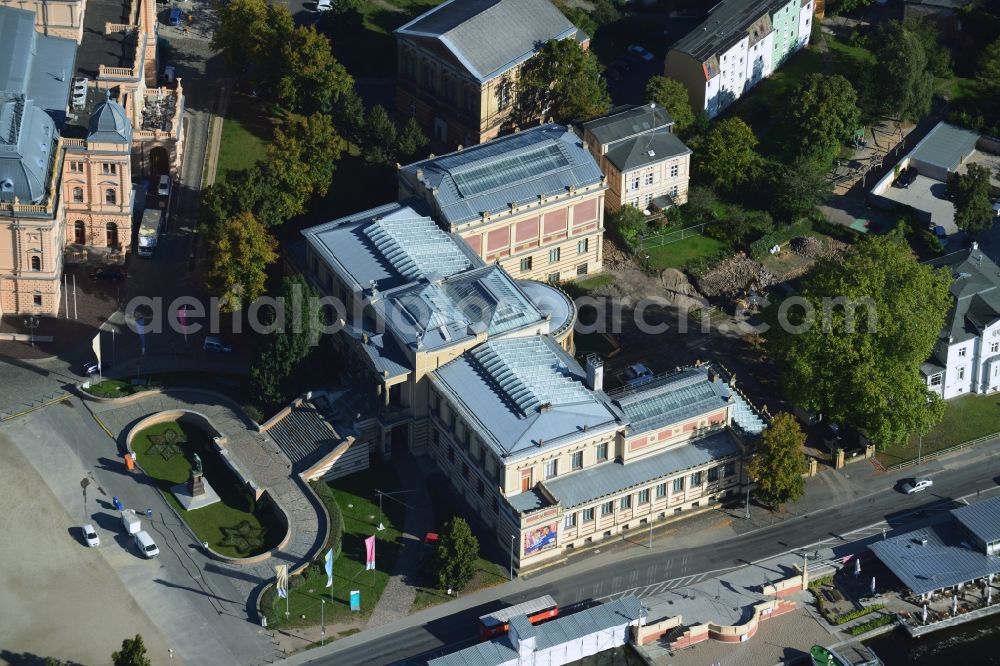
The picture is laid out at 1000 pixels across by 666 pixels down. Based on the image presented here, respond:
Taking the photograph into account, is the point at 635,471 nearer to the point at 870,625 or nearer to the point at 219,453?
the point at 870,625

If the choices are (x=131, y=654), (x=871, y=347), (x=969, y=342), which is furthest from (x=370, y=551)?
(x=969, y=342)

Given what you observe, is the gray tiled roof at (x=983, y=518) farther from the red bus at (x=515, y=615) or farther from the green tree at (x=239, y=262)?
the green tree at (x=239, y=262)

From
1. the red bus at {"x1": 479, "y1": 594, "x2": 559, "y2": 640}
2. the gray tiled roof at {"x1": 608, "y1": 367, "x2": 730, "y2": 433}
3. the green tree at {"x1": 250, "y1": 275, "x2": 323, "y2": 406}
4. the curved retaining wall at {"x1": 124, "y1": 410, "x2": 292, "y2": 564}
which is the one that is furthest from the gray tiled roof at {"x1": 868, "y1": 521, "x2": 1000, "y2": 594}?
the green tree at {"x1": 250, "y1": 275, "x2": 323, "y2": 406}

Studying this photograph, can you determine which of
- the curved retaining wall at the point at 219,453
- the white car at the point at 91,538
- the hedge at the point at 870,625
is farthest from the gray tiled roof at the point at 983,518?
the white car at the point at 91,538

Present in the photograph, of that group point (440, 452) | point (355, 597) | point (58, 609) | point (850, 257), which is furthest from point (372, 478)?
point (850, 257)

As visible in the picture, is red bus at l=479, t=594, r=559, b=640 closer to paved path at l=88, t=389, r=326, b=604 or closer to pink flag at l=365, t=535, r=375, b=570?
pink flag at l=365, t=535, r=375, b=570

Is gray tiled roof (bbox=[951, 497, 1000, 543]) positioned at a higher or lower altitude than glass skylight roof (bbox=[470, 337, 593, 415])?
lower

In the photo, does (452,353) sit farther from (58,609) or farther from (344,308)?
(58,609)
